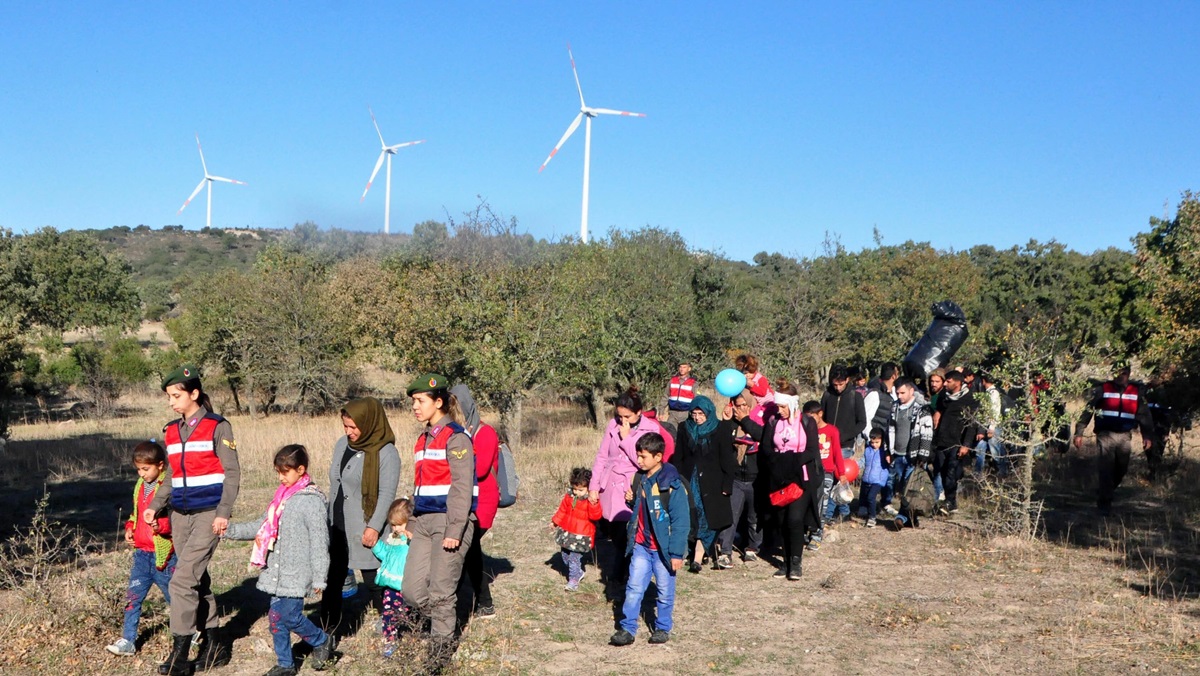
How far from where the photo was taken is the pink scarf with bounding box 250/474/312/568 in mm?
5566

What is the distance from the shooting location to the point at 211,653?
6.11 meters

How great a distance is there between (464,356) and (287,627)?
435 inches

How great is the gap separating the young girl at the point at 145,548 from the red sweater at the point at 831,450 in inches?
253

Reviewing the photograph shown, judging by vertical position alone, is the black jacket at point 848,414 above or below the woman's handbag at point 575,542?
above

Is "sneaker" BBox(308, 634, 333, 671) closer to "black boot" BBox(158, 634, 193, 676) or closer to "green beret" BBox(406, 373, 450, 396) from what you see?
"black boot" BBox(158, 634, 193, 676)

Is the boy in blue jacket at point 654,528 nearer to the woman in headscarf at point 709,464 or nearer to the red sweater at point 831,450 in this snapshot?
the woman in headscarf at point 709,464

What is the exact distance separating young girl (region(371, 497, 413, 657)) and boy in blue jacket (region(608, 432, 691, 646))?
5.24ft

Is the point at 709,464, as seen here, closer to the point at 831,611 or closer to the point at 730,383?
the point at 730,383

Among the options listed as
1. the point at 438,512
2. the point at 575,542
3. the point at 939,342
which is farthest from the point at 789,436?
the point at 939,342

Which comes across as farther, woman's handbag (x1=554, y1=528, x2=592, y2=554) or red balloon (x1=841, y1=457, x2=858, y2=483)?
red balloon (x1=841, y1=457, x2=858, y2=483)

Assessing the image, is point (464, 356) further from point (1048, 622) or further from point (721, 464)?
point (1048, 622)

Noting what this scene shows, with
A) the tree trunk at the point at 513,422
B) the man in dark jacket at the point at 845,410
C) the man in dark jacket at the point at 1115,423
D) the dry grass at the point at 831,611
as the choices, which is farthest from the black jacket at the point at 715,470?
the tree trunk at the point at 513,422

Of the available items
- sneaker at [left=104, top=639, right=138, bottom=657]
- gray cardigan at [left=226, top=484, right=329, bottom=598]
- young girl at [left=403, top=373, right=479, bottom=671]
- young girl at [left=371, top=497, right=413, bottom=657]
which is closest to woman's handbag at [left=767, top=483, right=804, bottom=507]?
young girl at [left=403, top=373, right=479, bottom=671]

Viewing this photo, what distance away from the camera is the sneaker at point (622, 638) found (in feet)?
21.7
